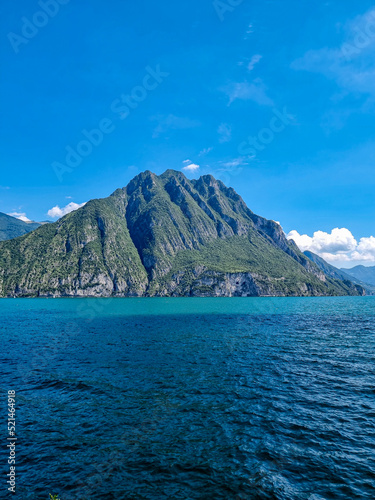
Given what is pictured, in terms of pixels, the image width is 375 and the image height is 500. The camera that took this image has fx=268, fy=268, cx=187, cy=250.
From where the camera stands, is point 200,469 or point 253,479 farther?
point 200,469

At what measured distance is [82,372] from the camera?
3158 cm

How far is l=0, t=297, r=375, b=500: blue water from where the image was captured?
1377 cm

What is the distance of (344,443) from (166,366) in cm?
2084

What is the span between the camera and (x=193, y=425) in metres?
19.5

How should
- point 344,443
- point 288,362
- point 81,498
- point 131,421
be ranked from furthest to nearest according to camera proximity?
point 288,362, point 131,421, point 344,443, point 81,498

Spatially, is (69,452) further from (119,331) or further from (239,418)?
(119,331)

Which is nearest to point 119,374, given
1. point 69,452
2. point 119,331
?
point 69,452

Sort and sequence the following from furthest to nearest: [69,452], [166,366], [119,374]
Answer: [166,366], [119,374], [69,452]

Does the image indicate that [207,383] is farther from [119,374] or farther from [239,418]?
[119,374]

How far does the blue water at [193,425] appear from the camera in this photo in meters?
13.8

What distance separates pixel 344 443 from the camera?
17375mm

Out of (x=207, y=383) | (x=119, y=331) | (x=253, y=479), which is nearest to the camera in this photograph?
(x=253, y=479)

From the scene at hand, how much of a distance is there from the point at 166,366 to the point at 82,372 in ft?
32.6

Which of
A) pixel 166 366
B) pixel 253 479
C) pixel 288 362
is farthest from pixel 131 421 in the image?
pixel 288 362
